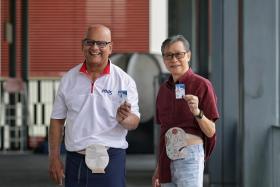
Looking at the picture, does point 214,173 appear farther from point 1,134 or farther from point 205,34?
point 1,134

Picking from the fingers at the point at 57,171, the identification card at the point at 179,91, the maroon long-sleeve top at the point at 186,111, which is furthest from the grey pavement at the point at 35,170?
the identification card at the point at 179,91

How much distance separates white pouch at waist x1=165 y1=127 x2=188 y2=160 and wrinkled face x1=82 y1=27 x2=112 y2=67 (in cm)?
50

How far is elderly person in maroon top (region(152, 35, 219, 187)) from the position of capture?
4.23 metres

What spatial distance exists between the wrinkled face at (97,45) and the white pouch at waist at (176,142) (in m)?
0.50

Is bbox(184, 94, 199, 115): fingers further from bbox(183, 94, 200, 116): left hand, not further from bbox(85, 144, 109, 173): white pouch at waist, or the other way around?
bbox(85, 144, 109, 173): white pouch at waist

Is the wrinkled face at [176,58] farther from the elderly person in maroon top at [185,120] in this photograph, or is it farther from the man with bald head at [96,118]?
the man with bald head at [96,118]

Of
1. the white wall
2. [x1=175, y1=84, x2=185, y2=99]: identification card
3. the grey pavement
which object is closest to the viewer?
[x1=175, y1=84, x2=185, y2=99]: identification card

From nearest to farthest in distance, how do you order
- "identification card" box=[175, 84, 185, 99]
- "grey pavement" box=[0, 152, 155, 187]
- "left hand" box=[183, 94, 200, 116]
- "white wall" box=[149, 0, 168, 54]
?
"left hand" box=[183, 94, 200, 116] < "identification card" box=[175, 84, 185, 99] < "grey pavement" box=[0, 152, 155, 187] < "white wall" box=[149, 0, 168, 54]

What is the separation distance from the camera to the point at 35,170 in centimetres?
1248

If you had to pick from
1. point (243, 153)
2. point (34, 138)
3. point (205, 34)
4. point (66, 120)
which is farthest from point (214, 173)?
point (34, 138)

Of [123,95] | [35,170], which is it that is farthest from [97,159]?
[35,170]

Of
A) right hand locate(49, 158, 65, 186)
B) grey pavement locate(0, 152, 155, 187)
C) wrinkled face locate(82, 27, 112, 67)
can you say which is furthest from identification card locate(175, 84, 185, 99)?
grey pavement locate(0, 152, 155, 187)

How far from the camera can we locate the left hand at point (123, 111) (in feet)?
13.9

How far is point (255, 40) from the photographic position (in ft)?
24.2
